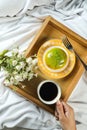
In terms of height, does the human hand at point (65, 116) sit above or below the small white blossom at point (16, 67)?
below

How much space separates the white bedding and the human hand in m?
0.09

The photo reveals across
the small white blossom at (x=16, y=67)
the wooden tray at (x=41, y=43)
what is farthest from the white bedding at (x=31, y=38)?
the small white blossom at (x=16, y=67)

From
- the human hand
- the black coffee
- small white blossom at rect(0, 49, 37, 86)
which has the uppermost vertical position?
small white blossom at rect(0, 49, 37, 86)

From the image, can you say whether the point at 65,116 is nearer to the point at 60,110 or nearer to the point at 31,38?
the point at 60,110

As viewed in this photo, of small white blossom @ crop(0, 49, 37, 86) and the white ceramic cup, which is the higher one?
small white blossom @ crop(0, 49, 37, 86)

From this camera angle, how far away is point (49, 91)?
3.34 ft

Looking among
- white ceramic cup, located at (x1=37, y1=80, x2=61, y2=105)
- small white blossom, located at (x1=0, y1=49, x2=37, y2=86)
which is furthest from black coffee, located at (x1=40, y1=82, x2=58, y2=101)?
small white blossom, located at (x1=0, y1=49, x2=37, y2=86)

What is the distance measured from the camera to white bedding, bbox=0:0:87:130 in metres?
1.06

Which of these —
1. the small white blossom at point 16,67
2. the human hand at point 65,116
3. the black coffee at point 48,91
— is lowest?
the human hand at point 65,116

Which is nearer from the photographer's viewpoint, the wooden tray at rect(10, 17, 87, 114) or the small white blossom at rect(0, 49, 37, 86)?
the small white blossom at rect(0, 49, 37, 86)

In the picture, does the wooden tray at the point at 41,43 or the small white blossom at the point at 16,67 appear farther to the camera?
the wooden tray at the point at 41,43

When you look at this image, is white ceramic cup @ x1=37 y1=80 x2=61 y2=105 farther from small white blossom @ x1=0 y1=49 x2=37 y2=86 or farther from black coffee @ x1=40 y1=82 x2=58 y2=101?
small white blossom @ x1=0 y1=49 x2=37 y2=86

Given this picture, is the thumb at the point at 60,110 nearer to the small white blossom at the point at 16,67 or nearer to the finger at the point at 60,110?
the finger at the point at 60,110

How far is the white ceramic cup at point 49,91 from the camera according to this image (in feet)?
3.33
